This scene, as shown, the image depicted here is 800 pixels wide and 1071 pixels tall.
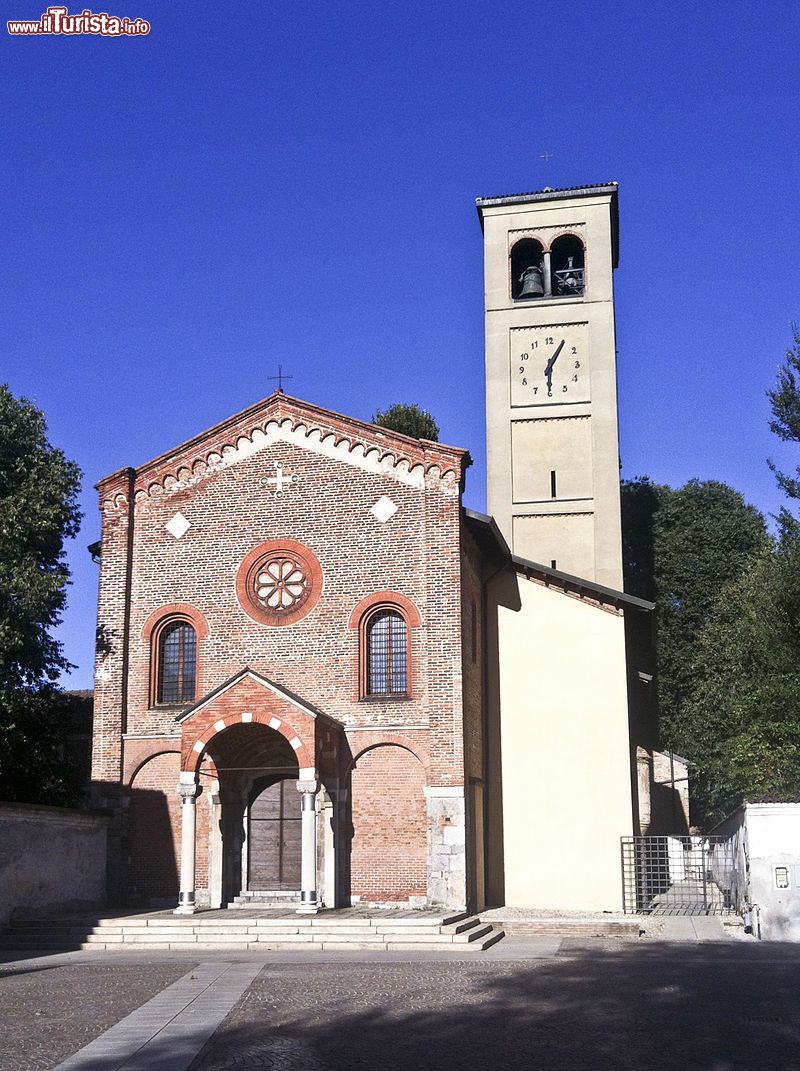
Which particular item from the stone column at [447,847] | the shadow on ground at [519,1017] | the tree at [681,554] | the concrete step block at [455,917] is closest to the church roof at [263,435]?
the stone column at [447,847]

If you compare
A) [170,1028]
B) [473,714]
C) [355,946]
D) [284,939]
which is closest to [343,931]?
[355,946]

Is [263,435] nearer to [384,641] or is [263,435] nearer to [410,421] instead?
[384,641]

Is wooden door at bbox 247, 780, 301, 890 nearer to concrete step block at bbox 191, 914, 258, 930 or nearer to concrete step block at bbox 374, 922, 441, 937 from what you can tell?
concrete step block at bbox 191, 914, 258, 930

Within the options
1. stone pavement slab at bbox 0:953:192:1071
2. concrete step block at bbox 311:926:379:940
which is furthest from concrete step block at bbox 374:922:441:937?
stone pavement slab at bbox 0:953:192:1071

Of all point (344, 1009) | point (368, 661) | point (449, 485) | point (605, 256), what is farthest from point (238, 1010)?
point (605, 256)

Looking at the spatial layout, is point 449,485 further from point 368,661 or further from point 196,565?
point 196,565

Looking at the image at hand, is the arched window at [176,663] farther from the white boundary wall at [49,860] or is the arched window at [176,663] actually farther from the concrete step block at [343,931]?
the concrete step block at [343,931]

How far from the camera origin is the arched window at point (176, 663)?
2300 centimetres

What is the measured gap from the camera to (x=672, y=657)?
4084 cm

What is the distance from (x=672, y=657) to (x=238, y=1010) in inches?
1231

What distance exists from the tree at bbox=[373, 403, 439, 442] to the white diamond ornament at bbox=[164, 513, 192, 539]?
1863cm

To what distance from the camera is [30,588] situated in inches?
884

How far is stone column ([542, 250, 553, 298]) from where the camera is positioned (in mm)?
33203

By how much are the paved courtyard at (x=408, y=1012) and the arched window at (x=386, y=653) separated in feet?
20.4
